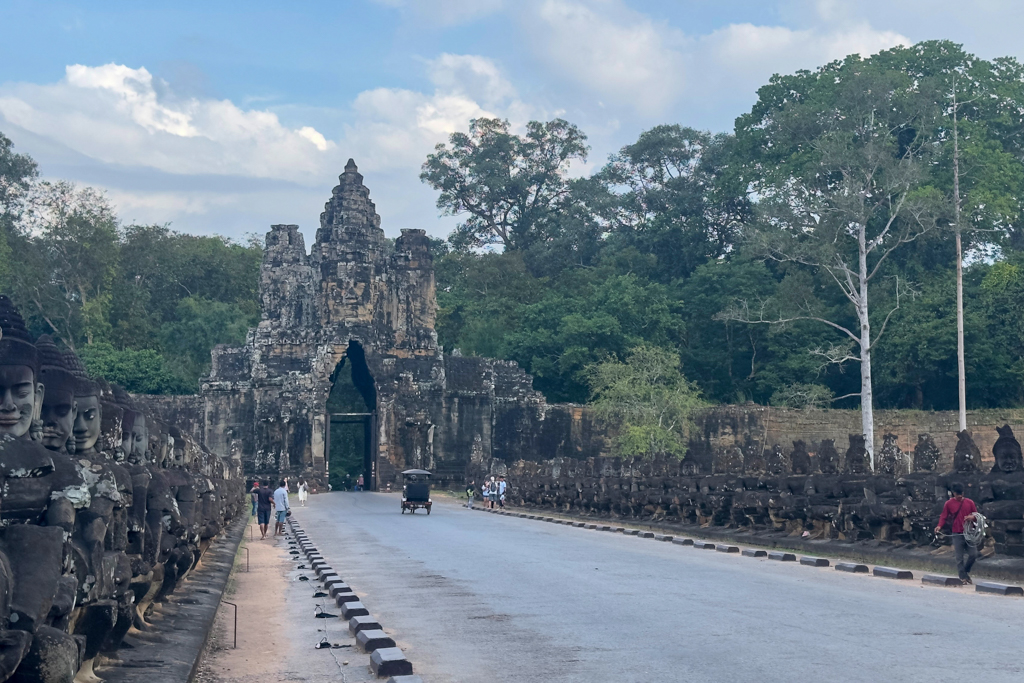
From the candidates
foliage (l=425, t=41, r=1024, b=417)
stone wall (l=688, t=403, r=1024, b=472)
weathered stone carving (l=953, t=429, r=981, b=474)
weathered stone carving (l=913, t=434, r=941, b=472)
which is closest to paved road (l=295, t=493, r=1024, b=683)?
weathered stone carving (l=953, t=429, r=981, b=474)

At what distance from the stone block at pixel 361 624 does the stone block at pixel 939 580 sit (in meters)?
6.52

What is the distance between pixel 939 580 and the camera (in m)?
13.8

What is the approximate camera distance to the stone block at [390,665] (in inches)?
332

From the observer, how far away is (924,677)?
7.60m

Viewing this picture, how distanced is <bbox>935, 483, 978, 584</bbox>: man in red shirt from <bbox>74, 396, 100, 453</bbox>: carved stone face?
9468 mm

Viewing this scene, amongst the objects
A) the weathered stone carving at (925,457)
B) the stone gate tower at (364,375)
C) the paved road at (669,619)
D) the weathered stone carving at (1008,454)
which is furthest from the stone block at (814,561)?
the stone gate tower at (364,375)

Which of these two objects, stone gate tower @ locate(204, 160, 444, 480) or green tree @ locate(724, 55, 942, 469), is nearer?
green tree @ locate(724, 55, 942, 469)

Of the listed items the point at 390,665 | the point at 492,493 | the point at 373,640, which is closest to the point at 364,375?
the point at 492,493

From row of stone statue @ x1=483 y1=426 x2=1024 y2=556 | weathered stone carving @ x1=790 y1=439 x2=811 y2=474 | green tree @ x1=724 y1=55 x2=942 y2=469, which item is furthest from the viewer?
green tree @ x1=724 y1=55 x2=942 y2=469

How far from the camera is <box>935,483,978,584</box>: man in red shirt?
1352 centimetres

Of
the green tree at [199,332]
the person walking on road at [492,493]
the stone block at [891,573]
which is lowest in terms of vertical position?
the person walking on road at [492,493]

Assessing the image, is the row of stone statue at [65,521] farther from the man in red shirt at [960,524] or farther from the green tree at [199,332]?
the green tree at [199,332]

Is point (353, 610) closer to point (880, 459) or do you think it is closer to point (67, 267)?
point (880, 459)

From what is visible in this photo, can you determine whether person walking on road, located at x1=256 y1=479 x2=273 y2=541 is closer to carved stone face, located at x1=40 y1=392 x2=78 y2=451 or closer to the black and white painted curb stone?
the black and white painted curb stone
